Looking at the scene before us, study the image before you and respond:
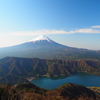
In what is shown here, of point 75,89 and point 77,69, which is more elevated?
point 75,89

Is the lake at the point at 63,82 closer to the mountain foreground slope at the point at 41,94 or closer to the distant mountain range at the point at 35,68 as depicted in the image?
the distant mountain range at the point at 35,68

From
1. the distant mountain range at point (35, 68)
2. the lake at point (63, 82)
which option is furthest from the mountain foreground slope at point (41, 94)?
the distant mountain range at point (35, 68)

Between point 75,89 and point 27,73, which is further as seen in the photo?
point 27,73

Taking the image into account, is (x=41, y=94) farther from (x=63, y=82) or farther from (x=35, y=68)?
(x=35, y=68)

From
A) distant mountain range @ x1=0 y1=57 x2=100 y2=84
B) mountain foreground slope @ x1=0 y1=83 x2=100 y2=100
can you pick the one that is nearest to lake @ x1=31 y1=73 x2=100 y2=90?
distant mountain range @ x1=0 y1=57 x2=100 y2=84

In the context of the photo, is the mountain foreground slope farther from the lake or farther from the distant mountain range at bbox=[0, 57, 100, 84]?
the distant mountain range at bbox=[0, 57, 100, 84]

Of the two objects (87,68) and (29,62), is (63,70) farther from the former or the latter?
(29,62)

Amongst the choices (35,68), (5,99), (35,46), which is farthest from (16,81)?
(35,46)

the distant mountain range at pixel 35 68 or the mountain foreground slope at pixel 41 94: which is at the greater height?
the mountain foreground slope at pixel 41 94

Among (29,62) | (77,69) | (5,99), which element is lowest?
(77,69)

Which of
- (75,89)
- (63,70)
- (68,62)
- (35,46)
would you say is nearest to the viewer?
(75,89)

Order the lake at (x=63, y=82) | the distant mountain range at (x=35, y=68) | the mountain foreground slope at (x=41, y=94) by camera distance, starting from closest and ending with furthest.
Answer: the mountain foreground slope at (x=41, y=94), the lake at (x=63, y=82), the distant mountain range at (x=35, y=68)
